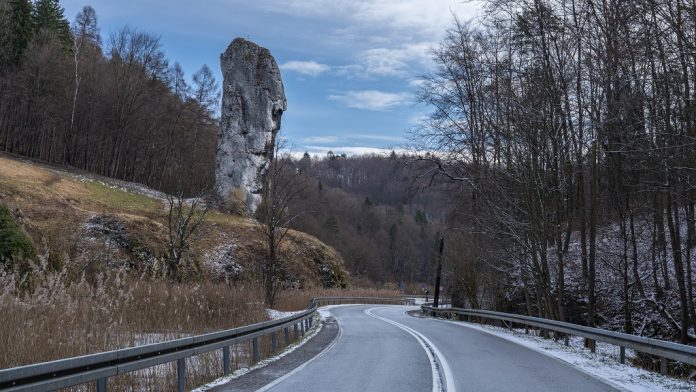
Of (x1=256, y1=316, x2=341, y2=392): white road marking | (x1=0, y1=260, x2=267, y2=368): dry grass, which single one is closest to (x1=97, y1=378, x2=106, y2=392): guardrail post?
(x1=0, y1=260, x2=267, y2=368): dry grass

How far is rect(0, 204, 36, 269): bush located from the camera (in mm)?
15898

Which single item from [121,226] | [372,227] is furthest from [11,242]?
[372,227]

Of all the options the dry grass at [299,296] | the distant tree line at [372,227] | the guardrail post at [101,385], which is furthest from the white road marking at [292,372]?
the distant tree line at [372,227]

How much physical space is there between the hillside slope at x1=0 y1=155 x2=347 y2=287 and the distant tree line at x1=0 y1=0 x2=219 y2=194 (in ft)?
14.2

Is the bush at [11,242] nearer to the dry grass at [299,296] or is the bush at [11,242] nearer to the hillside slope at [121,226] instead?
the hillside slope at [121,226]

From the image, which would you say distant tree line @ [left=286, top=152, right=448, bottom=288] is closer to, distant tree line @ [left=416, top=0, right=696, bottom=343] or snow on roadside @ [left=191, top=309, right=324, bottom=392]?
distant tree line @ [left=416, top=0, right=696, bottom=343]

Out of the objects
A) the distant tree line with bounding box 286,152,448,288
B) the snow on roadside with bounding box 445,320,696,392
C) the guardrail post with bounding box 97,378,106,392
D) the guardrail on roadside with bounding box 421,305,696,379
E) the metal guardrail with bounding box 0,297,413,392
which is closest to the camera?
the metal guardrail with bounding box 0,297,413,392

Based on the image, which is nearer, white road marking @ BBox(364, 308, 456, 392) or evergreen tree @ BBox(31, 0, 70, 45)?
white road marking @ BBox(364, 308, 456, 392)

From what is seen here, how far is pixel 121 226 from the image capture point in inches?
1377

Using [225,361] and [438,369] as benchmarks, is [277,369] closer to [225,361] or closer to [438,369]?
[225,361]

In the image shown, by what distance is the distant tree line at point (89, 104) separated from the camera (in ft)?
164

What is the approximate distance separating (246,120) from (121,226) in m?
20.9

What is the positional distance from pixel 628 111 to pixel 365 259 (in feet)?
350

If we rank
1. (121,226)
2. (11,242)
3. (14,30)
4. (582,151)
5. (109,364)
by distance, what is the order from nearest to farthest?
1. (109,364)
2. (11,242)
3. (582,151)
4. (121,226)
5. (14,30)
